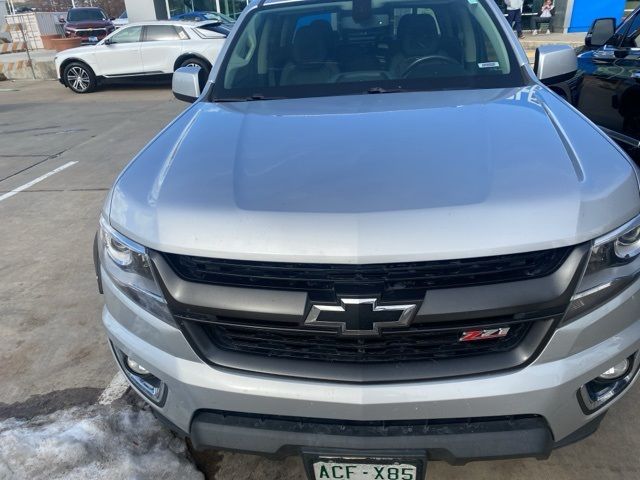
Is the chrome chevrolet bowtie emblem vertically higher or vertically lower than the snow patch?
higher

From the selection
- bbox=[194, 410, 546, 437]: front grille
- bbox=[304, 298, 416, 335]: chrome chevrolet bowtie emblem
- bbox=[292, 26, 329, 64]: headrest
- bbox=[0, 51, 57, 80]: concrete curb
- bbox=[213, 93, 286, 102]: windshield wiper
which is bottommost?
bbox=[0, 51, 57, 80]: concrete curb

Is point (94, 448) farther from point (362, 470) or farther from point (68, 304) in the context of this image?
point (68, 304)

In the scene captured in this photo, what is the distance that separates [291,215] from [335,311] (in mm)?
320

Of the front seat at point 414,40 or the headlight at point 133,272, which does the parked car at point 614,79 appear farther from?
the headlight at point 133,272

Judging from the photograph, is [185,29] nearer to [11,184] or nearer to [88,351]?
[11,184]

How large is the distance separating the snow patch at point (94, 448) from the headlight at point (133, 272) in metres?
0.85

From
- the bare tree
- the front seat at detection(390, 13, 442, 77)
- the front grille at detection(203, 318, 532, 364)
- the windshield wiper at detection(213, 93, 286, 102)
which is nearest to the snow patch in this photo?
the front grille at detection(203, 318, 532, 364)

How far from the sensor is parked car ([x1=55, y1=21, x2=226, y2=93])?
12320mm

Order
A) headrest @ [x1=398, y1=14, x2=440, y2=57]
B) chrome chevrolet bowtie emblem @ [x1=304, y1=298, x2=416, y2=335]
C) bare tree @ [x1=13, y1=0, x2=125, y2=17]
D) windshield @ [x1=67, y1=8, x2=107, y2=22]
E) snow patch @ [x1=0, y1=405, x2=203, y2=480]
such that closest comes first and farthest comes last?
chrome chevrolet bowtie emblem @ [x1=304, y1=298, x2=416, y2=335] < snow patch @ [x1=0, y1=405, x2=203, y2=480] < headrest @ [x1=398, y1=14, x2=440, y2=57] < windshield @ [x1=67, y1=8, x2=107, y2=22] < bare tree @ [x1=13, y1=0, x2=125, y2=17]

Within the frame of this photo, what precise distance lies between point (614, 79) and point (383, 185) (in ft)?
11.4

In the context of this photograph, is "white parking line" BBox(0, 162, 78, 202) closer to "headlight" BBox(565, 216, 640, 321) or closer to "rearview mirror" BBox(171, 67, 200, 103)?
"rearview mirror" BBox(171, 67, 200, 103)

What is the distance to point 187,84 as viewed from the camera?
3.35 m

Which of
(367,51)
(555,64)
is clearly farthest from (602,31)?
(367,51)

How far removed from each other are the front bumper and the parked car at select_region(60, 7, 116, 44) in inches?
917
